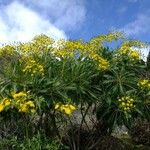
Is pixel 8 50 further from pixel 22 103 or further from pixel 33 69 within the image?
pixel 22 103

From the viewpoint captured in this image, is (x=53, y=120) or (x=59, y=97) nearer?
(x=59, y=97)

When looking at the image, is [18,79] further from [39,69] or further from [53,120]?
[53,120]

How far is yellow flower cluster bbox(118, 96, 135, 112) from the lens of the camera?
609 inches

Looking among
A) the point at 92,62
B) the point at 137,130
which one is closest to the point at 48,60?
the point at 92,62

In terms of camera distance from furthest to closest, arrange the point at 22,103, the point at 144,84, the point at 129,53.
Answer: the point at 129,53, the point at 144,84, the point at 22,103

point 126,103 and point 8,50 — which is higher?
point 8,50

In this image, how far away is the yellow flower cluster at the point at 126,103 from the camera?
50.8ft

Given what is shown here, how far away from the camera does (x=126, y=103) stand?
52.0 feet

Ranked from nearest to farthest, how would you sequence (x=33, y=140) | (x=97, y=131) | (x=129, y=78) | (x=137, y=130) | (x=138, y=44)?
(x=33, y=140) < (x=129, y=78) < (x=97, y=131) < (x=137, y=130) < (x=138, y=44)

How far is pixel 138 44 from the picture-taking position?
A: 94.1 feet

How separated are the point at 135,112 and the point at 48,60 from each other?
2.98 metres

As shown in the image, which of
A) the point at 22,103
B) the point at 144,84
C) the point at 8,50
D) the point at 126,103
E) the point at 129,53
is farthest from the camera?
the point at 8,50

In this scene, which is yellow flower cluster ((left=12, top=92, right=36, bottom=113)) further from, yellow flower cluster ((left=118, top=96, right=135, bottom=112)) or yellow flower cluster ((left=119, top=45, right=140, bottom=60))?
yellow flower cluster ((left=119, top=45, right=140, bottom=60))

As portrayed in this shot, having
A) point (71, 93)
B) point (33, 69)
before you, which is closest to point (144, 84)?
point (71, 93)
